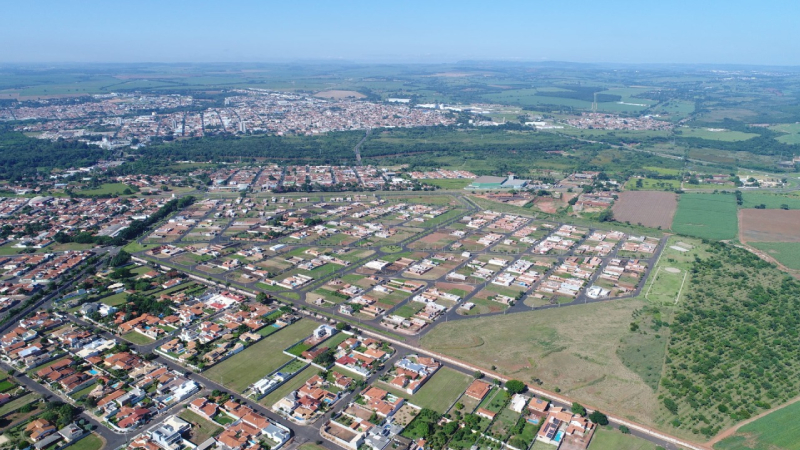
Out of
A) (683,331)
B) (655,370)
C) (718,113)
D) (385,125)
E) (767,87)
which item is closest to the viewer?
(655,370)

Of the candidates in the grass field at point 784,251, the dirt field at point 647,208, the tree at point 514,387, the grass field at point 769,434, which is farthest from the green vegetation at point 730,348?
the dirt field at point 647,208

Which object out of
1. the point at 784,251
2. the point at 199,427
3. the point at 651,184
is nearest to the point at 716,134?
the point at 651,184

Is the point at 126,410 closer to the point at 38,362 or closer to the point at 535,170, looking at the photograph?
the point at 38,362

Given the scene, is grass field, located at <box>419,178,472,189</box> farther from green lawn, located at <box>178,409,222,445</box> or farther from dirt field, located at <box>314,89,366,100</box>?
dirt field, located at <box>314,89,366,100</box>

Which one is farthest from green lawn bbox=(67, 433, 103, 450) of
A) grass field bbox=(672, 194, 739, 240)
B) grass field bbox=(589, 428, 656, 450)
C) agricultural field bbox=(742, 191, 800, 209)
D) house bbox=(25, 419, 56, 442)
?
agricultural field bbox=(742, 191, 800, 209)

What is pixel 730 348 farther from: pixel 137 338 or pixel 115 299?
pixel 115 299

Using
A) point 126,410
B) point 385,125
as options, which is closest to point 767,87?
point 385,125

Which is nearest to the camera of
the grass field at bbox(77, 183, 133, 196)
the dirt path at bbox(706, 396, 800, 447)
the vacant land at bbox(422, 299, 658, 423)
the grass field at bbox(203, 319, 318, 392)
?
the dirt path at bbox(706, 396, 800, 447)
